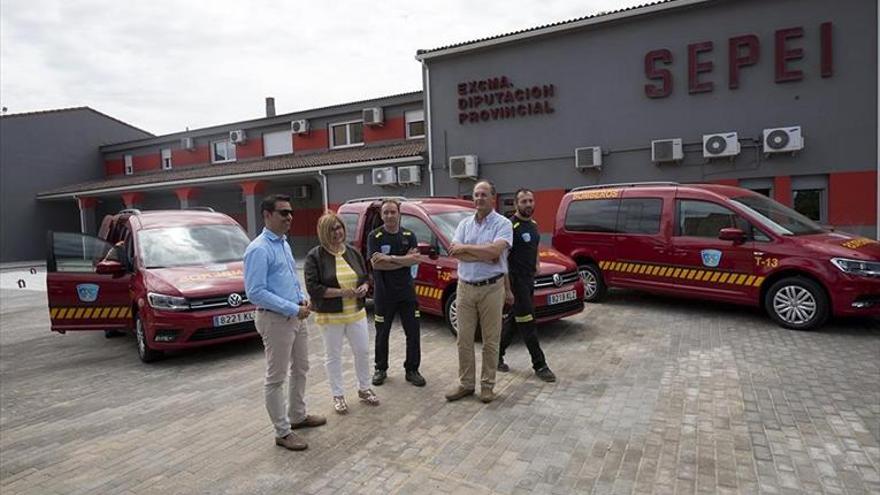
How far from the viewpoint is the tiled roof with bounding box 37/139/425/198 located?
1895cm

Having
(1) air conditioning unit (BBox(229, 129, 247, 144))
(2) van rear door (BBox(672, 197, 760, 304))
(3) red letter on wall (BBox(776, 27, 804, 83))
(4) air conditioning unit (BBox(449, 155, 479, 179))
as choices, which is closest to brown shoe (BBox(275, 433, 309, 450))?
(2) van rear door (BBox(672, 197, 760, 304))

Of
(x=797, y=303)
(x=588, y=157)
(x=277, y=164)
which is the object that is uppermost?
(x=277, y=164)

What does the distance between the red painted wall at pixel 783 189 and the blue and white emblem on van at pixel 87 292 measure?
13698 mm

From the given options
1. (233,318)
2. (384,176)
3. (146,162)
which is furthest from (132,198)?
(233,318)

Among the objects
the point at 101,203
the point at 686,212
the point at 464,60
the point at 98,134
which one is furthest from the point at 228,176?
the point at 686,212

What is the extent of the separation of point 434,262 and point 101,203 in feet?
96.2

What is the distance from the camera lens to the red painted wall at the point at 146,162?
29625mm

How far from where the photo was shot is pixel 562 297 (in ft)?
21.8

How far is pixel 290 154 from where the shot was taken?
24125 millimetres

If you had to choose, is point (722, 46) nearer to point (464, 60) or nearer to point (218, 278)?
point (464, 60)

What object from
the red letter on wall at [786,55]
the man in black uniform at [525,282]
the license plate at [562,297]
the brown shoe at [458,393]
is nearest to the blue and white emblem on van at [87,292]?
the brown shoe at [458,393]

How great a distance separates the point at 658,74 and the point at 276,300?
43.5 feet

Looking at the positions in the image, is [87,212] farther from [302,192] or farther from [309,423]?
[309,423]

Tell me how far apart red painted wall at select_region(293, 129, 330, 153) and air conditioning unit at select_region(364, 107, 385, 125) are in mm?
2691
